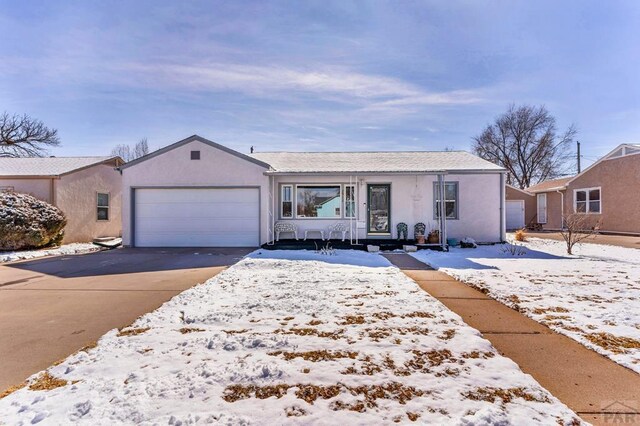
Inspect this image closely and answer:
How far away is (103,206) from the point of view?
1706 centimetres

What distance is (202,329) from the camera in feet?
14.0

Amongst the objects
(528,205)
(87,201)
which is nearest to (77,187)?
(87,201)

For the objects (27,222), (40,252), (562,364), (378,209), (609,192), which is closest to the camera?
(562,364)

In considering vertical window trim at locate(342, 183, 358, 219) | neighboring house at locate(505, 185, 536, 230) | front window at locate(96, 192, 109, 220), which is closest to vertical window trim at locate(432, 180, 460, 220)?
vertical window trim at locate(342, 183, 358, 219)

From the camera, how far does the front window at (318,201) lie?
1370 centimetres

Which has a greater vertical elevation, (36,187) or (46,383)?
(36,187)

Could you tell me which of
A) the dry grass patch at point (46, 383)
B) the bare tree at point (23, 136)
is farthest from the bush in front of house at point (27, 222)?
the bare tree at point (23, 136)

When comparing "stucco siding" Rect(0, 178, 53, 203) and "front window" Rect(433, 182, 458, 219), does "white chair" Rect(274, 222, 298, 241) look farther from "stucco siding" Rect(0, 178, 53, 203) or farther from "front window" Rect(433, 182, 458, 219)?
"stucco siding" Rect(0, 178, 53, 203)

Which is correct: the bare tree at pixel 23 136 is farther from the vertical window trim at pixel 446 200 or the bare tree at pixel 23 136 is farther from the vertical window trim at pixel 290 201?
the vertical window trim at pixel 446 200

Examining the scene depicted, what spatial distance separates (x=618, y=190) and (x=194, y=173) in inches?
870

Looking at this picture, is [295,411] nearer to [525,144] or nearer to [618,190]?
[618,190]

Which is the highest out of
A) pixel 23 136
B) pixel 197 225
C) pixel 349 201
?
pixel 23 136

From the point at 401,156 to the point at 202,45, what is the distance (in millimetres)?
9415

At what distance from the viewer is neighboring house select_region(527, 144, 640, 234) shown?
58.6 feet
